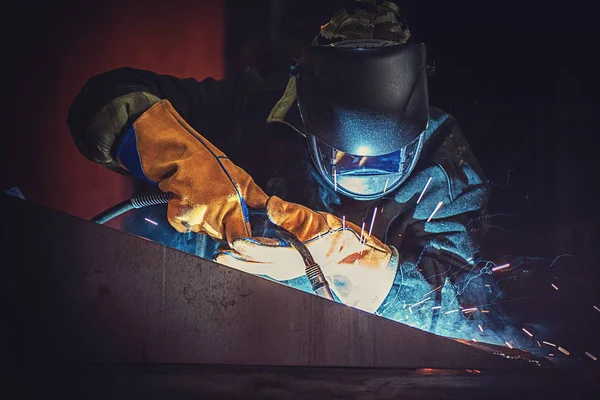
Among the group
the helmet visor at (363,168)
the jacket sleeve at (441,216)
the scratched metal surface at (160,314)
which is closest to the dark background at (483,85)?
the jacket sleeve at (441,216)

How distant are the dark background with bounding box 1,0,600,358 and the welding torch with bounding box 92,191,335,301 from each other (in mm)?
321

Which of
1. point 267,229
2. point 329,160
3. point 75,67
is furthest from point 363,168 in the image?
point 75,67

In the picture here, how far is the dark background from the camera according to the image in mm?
2260

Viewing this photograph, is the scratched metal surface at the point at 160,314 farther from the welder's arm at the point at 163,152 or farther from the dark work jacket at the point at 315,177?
the dark work jacket at the point at 315,177

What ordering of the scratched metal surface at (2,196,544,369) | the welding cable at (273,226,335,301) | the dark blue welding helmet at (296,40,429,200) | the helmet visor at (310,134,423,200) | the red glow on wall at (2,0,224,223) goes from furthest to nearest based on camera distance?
the red glow on wall at (2,0,224,223) < the helmet visor at (310,134,423,200) < the dark blue welding helmet at (296,40,429,200) < the welding cable at (273,226,335,301) < the scratched metal surface at (2,196,544,369)

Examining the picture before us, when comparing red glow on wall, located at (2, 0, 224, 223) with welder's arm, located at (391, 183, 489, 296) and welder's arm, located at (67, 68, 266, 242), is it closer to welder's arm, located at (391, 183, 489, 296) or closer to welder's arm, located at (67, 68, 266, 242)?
welder's arm, located at (67, 68, 266, 242)

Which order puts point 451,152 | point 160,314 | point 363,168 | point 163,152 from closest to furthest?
1. point 160,314
2. point 163,152
3. point 363,168
4. point 451,152

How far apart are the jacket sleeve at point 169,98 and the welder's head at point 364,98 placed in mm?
384

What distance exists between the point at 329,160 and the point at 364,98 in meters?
0.26

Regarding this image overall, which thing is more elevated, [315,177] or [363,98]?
[363,98]

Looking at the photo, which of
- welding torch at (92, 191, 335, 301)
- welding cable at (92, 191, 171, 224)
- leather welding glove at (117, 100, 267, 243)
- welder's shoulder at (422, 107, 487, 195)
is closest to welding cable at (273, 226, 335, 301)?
welding torch at (92, 191, 335, 301)

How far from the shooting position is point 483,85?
256cm

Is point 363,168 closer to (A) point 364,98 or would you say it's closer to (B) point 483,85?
(A) point 364,98

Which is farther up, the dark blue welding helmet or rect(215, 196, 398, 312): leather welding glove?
the dark blue welding helmet
